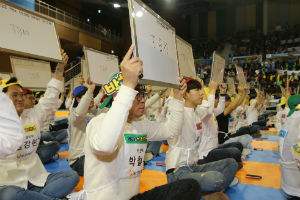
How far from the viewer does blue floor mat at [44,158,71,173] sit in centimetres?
399

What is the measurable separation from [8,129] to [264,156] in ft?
15.6

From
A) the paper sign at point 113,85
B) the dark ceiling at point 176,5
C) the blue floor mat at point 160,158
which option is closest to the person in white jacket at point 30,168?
the paper sign at point 113,85

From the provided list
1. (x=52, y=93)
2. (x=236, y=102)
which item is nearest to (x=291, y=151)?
(x=236, y=102)

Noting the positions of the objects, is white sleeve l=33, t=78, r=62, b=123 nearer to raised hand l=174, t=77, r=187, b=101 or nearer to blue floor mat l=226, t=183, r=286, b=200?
raised hand l=174, t=77, r=187, b=101

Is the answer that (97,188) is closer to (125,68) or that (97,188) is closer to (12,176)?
(125,68)

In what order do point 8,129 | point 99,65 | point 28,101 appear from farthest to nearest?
1. point 99,65
2. point 28,101
3. point 8,129

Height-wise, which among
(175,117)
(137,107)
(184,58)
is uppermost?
(184,58)

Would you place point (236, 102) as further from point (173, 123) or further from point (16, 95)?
point (16, 95)

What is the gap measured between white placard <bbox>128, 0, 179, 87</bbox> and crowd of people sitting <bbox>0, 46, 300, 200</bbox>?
0.15 metres

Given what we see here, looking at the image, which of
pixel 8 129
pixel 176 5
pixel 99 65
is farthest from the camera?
pixel 176 5

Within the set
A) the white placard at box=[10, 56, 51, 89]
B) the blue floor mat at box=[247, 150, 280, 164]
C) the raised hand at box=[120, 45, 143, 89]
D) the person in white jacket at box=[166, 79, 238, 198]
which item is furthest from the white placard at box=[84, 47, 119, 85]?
the blue floor mat at box=[247, 150, 280, 164]

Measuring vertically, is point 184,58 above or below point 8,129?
above

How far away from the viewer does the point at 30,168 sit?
2.36 meters

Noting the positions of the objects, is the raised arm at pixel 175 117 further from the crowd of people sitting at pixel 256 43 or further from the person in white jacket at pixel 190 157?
the crowd of people sitting at pixel 256 43
